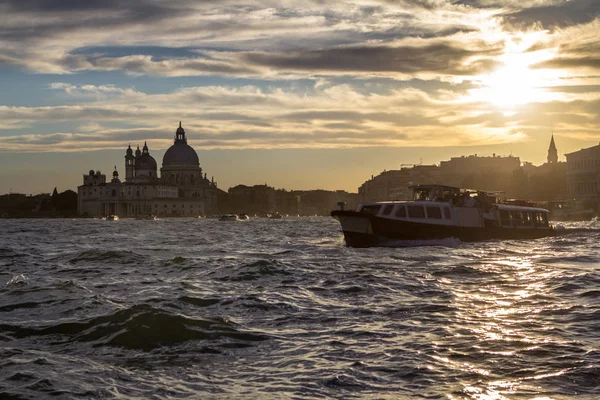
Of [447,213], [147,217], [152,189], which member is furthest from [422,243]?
[152,189]

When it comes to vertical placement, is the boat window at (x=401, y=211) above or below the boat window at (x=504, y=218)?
above

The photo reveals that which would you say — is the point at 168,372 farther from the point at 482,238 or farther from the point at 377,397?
the point at 482,238

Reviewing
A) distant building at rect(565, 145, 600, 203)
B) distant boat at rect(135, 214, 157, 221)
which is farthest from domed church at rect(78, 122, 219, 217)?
distant building at rect(565, 145, 600, 203)

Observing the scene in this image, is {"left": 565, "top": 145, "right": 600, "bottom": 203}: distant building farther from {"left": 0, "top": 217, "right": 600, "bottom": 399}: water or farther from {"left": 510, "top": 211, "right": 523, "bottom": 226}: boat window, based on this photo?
{"left": 0, "top": 217, "right": 600, "bottom": 399}: water

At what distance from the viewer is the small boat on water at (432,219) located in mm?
31688

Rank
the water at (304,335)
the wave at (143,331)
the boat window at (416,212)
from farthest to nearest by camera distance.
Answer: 1. the boat window at (416,212)
2. the wave at (143,331)
3. the water at (304,335)

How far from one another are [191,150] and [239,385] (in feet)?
633

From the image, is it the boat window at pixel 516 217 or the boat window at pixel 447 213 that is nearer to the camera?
the boat window at pixel 447 213

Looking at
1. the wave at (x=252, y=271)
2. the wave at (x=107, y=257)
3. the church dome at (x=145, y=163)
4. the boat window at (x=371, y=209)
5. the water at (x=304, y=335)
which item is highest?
the church dome at (x=145, y=163)

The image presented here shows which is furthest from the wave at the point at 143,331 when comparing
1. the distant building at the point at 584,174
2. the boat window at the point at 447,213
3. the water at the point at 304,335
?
the distant building at the point at 584,174

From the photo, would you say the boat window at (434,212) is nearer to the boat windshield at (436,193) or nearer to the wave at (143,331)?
the boat windshield at (436,193)

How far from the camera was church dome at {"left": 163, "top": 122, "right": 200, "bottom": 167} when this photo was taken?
196 m

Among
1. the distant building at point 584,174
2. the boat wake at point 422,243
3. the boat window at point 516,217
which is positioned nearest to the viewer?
the boat wake at point 422,243

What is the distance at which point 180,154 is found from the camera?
197 metres
